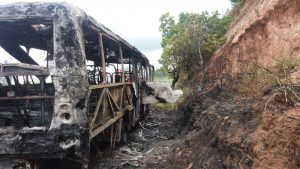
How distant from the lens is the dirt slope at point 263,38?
1098 centimetres

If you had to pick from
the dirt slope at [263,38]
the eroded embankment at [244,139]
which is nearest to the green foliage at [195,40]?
the dirt slope at [263,38]

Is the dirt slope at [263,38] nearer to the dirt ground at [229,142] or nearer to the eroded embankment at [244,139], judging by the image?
the dirt ground at [229,142]

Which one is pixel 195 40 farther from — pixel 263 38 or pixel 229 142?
pixel 229 142

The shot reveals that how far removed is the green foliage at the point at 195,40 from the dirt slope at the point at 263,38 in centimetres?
209

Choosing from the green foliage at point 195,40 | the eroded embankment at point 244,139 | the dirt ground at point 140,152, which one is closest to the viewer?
the eroded embankment at point 244,139

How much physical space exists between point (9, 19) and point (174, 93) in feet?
27.9

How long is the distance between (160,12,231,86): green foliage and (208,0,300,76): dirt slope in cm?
209

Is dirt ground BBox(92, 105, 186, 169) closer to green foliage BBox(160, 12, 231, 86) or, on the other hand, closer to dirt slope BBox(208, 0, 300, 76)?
dirt slope BBox(208, 0, 300, 76)

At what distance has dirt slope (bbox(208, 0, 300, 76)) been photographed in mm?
10980

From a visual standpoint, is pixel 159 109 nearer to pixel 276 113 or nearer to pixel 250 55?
pixel 250 55

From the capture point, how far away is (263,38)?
1223cm

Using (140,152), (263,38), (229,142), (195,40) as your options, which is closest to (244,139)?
(229,142)

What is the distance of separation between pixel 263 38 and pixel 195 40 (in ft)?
14.3

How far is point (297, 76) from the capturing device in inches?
230
